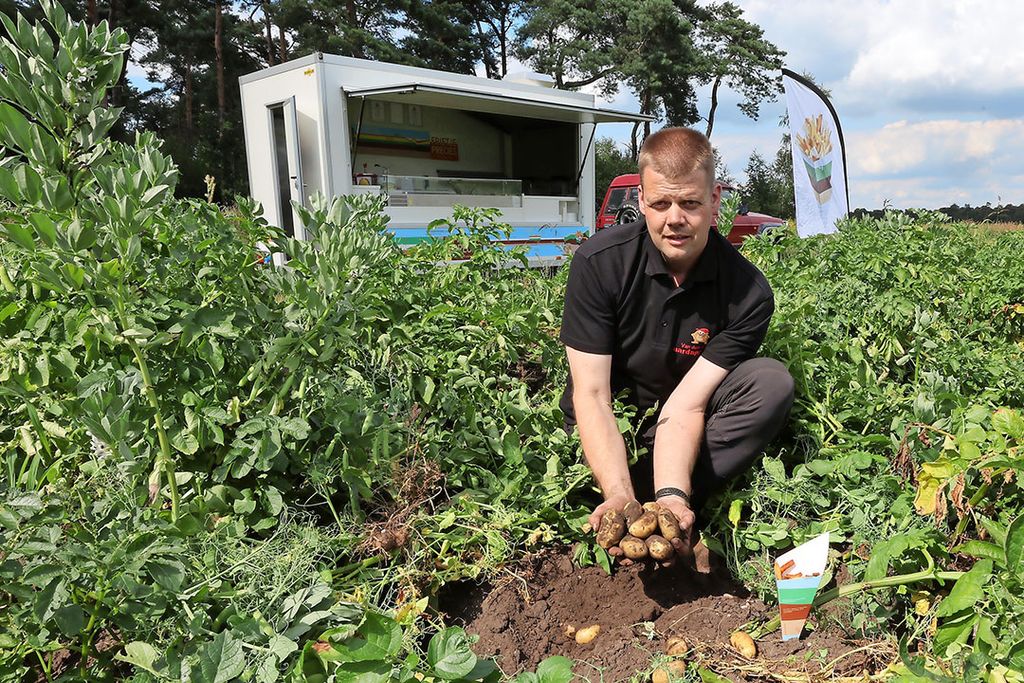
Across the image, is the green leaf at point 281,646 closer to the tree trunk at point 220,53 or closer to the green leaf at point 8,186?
the green leaf at point 8,186

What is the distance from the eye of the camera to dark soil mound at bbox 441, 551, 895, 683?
6.27 feet

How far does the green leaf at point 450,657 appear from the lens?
1495 millimetres

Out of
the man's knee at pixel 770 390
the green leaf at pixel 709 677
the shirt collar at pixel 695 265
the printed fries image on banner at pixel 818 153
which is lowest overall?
the green leaf at pixel 709 677

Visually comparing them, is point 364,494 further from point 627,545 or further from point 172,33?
point 172,33

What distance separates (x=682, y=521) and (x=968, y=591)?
2.35 ft

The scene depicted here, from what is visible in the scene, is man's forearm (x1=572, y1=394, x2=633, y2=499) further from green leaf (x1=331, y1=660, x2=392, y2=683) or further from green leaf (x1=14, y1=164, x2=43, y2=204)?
green leaf (x1=14, y1=164, x2=43, y2=204)

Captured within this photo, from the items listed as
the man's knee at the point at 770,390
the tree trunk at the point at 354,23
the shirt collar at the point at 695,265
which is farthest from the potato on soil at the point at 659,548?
the tree trunk at the point at 354,23

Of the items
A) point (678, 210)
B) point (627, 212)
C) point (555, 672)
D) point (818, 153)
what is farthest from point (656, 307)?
point (627, 212)

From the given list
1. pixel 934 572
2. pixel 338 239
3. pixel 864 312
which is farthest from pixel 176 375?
pixel 864 312

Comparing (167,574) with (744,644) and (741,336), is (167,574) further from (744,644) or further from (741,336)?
(741,336)

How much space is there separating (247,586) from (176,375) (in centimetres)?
60

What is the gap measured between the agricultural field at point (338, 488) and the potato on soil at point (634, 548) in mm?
253

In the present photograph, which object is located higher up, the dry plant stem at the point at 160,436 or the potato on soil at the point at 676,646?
the dry plant stem at the point at 160,436

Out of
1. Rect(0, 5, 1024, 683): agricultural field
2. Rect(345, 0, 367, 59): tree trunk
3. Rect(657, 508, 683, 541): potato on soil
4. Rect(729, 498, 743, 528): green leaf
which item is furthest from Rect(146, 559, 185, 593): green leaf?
Rect(345, 0, 367, 59): tree trunk
